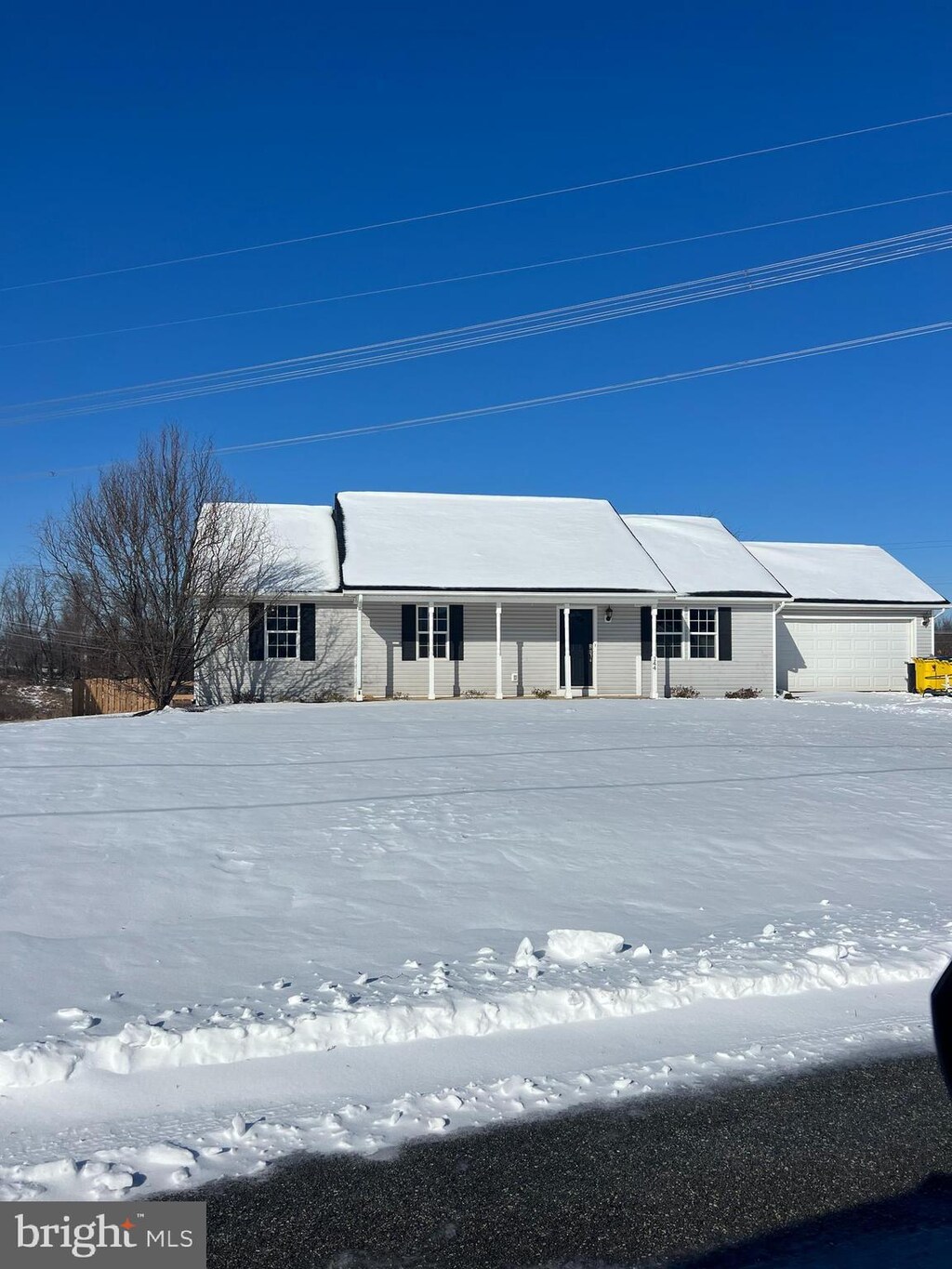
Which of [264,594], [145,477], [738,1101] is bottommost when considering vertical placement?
[738,1101]

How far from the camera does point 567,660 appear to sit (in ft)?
79.2

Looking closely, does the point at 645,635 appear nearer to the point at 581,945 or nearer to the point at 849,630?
the point at 849,630

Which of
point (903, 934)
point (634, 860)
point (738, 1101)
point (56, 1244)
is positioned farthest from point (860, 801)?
point (56, 1244)

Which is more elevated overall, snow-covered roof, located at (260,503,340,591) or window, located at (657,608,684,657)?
snow-covered roof, located at (260,503,340,591)

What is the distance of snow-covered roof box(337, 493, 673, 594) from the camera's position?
24.2 m

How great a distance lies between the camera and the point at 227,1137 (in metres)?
3.69

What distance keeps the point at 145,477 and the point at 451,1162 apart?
2171 centimetres

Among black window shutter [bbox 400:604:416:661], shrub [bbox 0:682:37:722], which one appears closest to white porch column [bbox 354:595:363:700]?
black window shutter [bbox 400:604:416:661]

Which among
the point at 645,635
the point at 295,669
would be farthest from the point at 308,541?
the point at 645,635

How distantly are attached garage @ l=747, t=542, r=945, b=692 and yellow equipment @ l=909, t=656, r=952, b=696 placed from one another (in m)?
1.55

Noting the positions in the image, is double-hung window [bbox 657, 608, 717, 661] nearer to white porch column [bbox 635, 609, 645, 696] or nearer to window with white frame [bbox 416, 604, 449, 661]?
white porch column [bbox 635, 609, 645, 696]

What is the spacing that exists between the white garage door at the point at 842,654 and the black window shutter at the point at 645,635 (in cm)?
549

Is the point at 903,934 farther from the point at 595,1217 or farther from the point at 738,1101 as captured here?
the point at 595,1217

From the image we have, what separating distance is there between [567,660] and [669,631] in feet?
11.6
